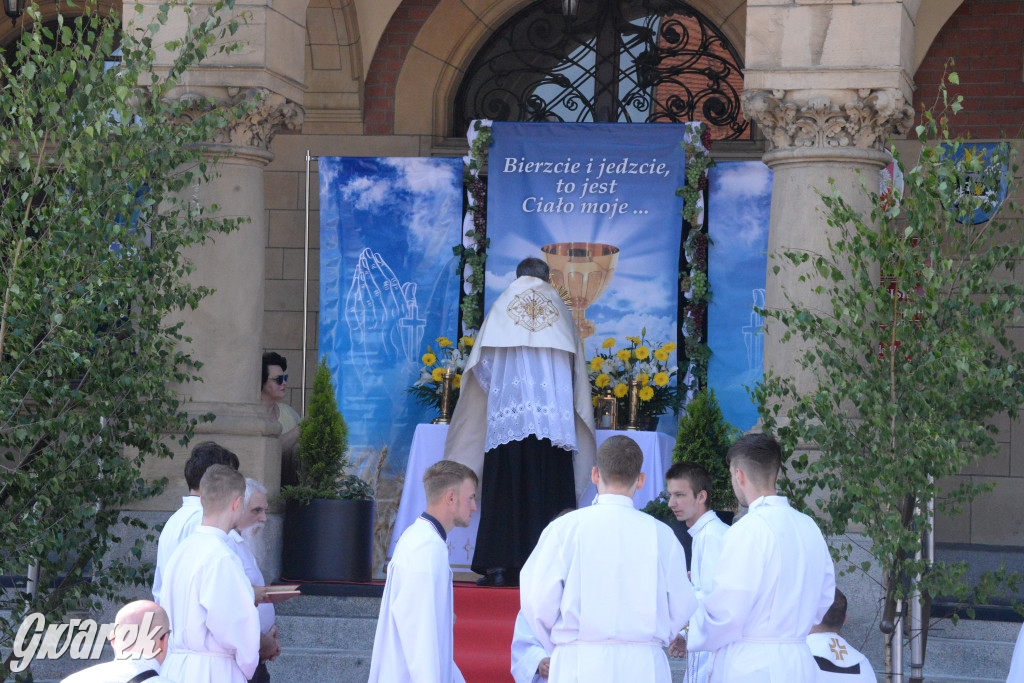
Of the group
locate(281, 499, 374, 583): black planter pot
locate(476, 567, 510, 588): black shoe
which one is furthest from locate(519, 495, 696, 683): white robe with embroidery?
locate(281, 499, 374, 583): black planter pot

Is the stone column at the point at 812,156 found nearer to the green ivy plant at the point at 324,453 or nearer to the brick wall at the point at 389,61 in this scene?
the green ivy plant at the point at 324,453

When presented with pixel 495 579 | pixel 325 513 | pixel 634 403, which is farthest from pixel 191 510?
pixel 634 403

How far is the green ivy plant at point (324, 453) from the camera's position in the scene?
8727 millimetres

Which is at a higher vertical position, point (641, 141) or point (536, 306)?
point (641, 141)

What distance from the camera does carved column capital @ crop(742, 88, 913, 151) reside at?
7535mm

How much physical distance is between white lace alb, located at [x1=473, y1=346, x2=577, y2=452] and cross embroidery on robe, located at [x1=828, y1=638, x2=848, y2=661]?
3.30 meters

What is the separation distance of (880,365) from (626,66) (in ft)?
20.4

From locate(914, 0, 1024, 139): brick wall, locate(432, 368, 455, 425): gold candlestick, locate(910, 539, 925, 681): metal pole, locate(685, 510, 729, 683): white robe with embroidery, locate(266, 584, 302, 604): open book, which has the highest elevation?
locate(914, 0, 1024, 139): brick wall

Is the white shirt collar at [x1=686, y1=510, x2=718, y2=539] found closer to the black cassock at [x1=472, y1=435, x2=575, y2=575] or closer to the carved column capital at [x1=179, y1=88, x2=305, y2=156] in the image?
the black cassock at [x1=472, y1=435, x2=575, y2=575]

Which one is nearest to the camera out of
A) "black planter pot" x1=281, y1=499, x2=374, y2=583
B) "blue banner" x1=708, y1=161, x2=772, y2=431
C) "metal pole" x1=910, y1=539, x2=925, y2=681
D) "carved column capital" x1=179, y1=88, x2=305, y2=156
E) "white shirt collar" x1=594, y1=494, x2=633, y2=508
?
"white shirt collar" x1=594, y1=494, x2=633, y2=508

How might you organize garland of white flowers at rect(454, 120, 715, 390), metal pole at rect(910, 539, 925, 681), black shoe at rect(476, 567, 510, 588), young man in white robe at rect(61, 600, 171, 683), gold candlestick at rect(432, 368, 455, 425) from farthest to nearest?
garland of white flowers at rect(454, 120, 715, 390) < gold candlestick at rect(432, 368, 455, 425) < black shoe at rect(476, 567, 510, 588) < metal pole at rect(910, 539, 925, 681) < young man in white robe at rect(61, 600, 171, 683)

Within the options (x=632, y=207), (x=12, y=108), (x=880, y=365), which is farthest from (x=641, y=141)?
(x=12, y=108)

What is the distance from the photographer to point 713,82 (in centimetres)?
1130

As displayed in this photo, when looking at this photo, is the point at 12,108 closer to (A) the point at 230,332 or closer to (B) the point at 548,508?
(A) the point at 230,332
